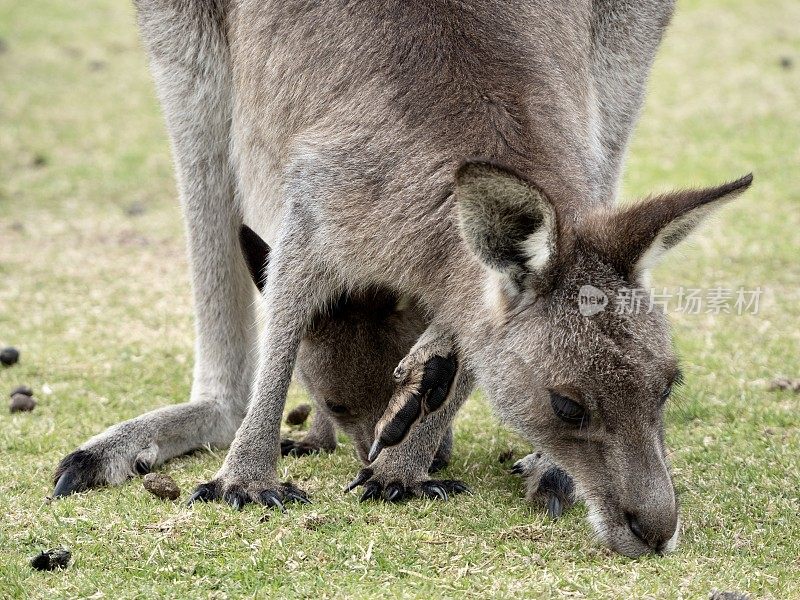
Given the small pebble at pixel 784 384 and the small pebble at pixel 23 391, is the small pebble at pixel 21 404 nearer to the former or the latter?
the small pebble at pixel 23 391

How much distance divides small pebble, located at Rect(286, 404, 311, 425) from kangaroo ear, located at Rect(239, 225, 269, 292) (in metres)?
0.89

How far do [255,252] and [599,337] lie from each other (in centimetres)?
154

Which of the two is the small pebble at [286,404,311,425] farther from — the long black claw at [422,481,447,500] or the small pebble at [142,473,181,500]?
the long black claw at [422,481,447,500]

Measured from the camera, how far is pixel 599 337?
3.18 meters

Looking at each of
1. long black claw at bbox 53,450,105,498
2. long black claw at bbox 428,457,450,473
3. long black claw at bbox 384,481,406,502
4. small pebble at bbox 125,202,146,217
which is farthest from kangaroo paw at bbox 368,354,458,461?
small pebble at bbox 125,202,146,217

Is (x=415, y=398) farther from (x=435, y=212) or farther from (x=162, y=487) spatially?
(x=162, y=487)

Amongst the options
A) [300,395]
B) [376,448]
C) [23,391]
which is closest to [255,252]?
[376,448]

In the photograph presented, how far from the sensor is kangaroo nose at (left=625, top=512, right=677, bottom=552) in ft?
10.5

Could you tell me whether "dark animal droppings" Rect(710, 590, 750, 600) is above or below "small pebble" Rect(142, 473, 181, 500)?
above

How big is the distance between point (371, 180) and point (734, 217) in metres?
4.97

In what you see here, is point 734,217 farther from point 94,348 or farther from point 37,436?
point 37,436

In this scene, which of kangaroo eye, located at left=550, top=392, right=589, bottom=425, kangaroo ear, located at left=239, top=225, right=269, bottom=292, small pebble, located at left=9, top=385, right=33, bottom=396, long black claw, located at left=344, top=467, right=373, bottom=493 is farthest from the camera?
small pebble, located at left=9, top=385, right=33, bottom=396

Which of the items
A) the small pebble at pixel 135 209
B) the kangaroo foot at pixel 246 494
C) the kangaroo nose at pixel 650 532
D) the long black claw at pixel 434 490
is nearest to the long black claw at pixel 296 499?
the kangaroo foot at pixel 246 494

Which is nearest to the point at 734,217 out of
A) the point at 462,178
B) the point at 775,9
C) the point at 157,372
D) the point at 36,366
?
the point at 157,372
